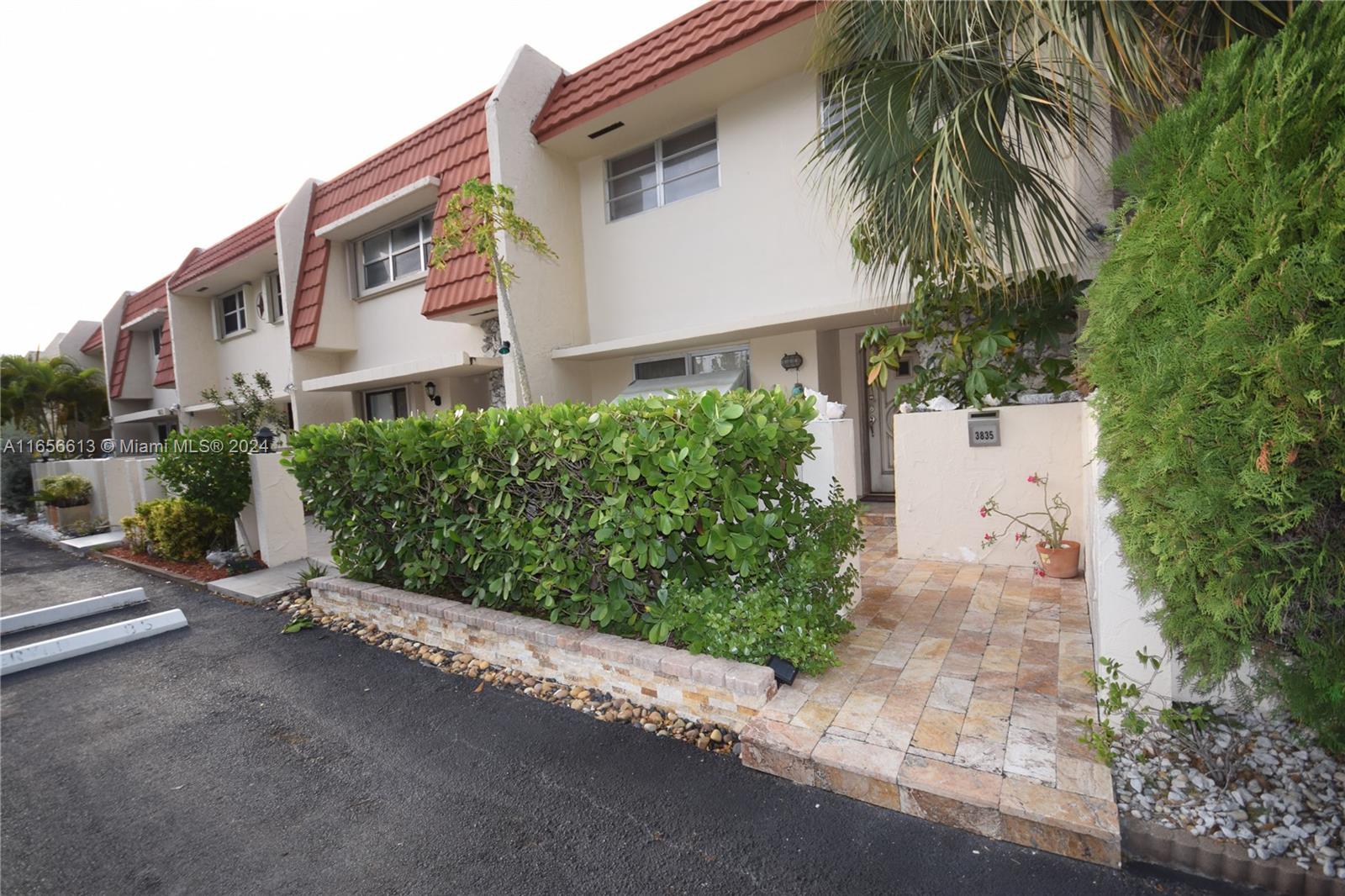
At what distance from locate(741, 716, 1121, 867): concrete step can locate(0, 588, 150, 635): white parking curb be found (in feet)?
26.6

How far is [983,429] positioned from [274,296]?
16753 mm

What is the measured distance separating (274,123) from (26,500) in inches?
621

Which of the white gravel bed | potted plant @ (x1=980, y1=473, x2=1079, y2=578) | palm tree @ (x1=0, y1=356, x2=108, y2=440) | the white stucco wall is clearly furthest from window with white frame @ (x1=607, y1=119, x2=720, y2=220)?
palm tree @ (x1=0, y1=356, x2=108, y2=440)

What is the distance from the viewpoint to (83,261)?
662 cm

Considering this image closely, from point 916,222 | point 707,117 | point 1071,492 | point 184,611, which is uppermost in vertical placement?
point 707,117

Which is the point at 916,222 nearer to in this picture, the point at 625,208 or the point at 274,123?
the point at 625,208

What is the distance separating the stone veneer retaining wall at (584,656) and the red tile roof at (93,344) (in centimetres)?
2646

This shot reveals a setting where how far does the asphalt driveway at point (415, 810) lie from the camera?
91.4 inches

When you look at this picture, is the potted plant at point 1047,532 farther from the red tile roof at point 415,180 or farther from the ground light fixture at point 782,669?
the red tile roof at point 415,180

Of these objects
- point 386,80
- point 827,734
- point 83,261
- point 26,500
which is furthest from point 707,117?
point 26,500

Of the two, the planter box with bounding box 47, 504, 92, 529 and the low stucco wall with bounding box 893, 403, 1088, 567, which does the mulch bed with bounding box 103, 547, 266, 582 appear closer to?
the planter box with bounding box 47, 504, 92, 529

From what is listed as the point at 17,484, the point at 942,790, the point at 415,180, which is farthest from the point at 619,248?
the point at 17,484

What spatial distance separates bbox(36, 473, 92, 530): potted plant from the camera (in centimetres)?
1264

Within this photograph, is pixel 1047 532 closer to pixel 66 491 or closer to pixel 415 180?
pixel 415 180
